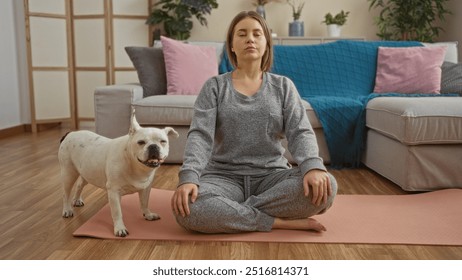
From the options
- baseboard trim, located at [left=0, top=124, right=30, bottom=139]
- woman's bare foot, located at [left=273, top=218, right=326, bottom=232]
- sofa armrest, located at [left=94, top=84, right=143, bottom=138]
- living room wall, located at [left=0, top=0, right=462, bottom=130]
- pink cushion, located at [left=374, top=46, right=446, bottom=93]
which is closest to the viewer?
woman's bare foot, located at [left=273, top=218, right=326, bottom=232]

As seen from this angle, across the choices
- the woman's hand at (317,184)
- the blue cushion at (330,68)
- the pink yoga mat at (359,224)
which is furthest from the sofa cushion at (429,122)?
the blue cushion at (330,68)

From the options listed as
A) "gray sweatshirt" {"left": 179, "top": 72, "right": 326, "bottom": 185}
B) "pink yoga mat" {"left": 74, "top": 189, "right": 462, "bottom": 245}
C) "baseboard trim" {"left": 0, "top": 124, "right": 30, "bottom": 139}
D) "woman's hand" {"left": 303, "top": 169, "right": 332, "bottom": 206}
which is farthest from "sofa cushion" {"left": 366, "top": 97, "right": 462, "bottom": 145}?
"baseboard trim" {"left": 0, "top": 124, "right": 30, "bottom": 139}

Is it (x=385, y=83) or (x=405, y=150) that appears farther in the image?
(x=385, y=83)

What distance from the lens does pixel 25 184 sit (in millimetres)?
2559

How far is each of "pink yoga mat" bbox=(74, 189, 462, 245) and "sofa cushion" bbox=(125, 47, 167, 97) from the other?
1282mm

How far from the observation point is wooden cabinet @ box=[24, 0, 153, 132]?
497 cm

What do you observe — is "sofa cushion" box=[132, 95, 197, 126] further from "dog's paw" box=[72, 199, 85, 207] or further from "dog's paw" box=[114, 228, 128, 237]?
"dog's paw" box=[114, 228, 128, 237]

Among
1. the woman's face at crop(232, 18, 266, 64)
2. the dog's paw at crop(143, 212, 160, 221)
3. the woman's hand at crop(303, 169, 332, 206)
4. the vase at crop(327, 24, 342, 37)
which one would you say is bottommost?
the dog's paw at crop(143, 212, 160, 221)

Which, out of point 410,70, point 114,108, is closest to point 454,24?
point 410,70

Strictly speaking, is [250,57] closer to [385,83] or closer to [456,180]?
[456,180]

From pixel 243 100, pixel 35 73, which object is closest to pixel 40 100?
pixel 35 73

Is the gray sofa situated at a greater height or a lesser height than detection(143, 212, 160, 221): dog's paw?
greater
